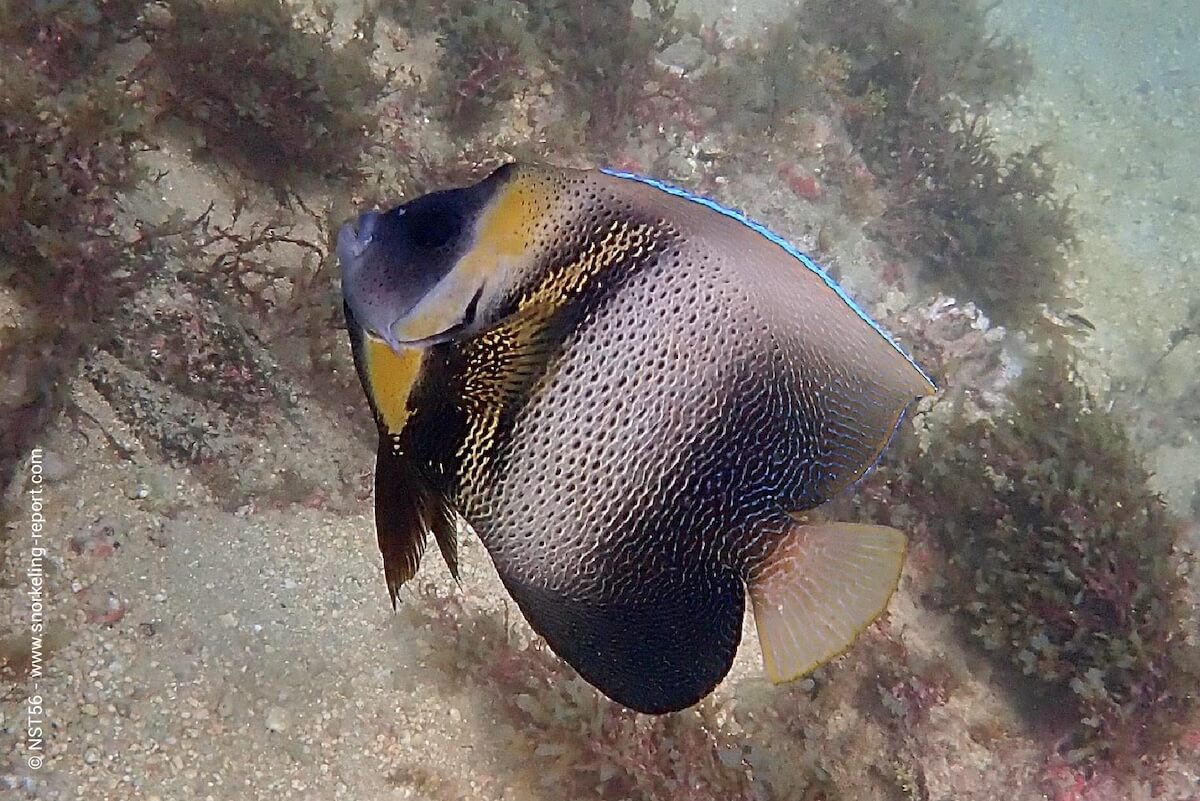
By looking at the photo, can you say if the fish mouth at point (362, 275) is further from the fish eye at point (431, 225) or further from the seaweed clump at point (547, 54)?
the seaweed clump at point (547, 54)

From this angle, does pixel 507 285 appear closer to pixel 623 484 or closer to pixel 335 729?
pixel 623 484

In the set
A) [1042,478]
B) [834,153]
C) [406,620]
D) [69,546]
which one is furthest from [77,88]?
[834,153]

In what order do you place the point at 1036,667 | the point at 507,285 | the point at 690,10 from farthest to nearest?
the point at 690,10, the point at 1036,667, the point at 507,285

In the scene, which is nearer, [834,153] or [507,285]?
[507,285]

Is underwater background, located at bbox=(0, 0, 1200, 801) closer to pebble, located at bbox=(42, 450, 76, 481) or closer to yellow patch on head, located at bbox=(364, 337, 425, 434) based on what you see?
pebble, located at bbox=(42, 450, 76, 481)

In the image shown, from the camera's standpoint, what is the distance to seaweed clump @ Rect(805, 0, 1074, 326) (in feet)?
24.3

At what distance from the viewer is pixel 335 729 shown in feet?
9.94

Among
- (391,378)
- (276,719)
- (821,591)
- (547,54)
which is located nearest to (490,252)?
(391,378)

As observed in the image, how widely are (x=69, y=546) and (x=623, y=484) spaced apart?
9.42ft

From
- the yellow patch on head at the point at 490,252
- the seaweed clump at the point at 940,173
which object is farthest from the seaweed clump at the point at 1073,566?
the yellow patch on head at the point at 490,252

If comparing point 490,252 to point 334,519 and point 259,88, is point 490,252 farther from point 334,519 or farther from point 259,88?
point 259,88

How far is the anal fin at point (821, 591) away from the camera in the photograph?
108 centimetres

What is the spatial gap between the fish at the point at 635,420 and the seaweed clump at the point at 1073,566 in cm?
350

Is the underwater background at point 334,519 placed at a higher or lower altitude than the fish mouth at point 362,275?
Answer: lower
